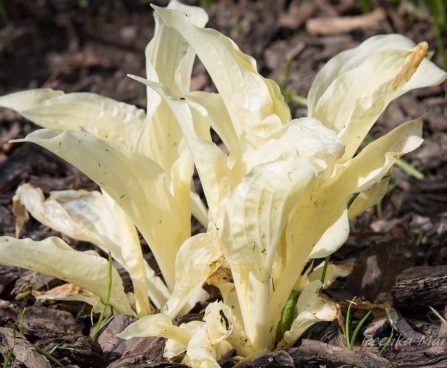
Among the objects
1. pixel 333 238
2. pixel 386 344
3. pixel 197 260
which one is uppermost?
pixel 333 238

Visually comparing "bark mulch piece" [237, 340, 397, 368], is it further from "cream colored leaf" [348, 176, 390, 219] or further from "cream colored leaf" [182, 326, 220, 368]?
"cream colored leaf" [348, 176, 390, 219]

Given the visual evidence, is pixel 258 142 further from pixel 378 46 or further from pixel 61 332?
pixel 61 332

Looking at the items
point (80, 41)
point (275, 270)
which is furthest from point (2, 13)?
point (275, 270)

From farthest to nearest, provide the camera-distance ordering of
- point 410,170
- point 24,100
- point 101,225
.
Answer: point 410,170 → point 101,225 → point 24,100

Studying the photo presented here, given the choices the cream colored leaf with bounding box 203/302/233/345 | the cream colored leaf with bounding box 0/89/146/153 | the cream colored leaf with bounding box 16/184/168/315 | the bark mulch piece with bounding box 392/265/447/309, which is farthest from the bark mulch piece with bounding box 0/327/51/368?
the bark mulch piece with bounding box 392/265/447/309

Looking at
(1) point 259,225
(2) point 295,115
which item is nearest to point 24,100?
(1) point 259,225

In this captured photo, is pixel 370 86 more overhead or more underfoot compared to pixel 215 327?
more overhead

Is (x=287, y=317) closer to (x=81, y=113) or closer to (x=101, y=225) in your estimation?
(x=101, y=225)

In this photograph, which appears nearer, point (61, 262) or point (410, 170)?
point (61, 262)
